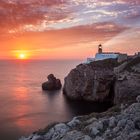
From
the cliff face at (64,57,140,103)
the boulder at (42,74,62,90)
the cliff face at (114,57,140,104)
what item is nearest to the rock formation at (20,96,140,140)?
the cliff face at (114,57,140,104)

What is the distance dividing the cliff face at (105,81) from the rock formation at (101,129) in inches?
2439

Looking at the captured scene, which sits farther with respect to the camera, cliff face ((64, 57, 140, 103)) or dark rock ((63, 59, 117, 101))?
dark rock ((63, 59, 117, 101))

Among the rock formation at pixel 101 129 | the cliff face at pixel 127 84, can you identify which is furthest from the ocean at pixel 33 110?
the rock formation at pixel 101 129

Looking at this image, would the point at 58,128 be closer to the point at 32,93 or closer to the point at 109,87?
the point at 109,87

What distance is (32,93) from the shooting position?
433 ft

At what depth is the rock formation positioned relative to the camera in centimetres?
3062

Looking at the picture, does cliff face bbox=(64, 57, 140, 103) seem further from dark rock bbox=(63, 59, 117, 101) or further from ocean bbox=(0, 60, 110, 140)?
ocean bbox=(0, 60, 110, 140)

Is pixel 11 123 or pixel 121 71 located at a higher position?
pixel 121 71

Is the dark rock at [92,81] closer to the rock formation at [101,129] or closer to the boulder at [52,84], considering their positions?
the boulder at [52,84]

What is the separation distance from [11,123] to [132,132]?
5271 cm

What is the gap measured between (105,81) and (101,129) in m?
76.6

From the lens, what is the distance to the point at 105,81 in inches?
4284

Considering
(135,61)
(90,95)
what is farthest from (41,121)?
(135,61)

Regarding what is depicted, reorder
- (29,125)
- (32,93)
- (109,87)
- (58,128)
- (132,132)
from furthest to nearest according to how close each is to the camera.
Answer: (32,93) < (109,87) < (29,125) < (58,128) < (132,132)
